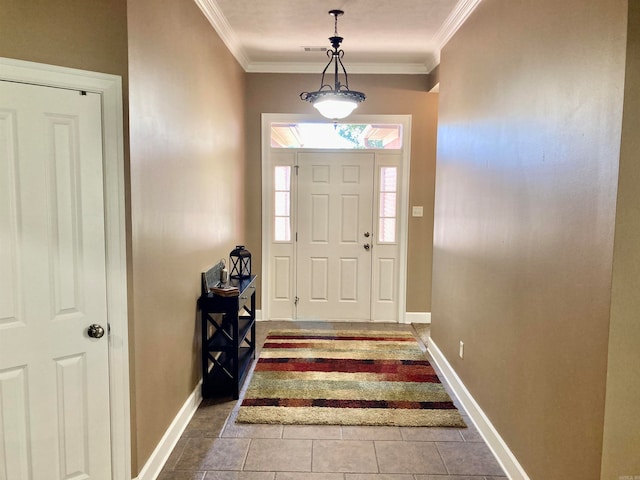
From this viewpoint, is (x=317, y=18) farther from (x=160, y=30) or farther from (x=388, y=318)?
(x=388, y=318)

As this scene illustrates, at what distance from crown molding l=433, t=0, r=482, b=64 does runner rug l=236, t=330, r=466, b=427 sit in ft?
9.22

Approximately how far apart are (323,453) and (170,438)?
89 centimetres

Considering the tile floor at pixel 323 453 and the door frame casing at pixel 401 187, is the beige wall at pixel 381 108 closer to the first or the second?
the door frame casing at pixel 401 187

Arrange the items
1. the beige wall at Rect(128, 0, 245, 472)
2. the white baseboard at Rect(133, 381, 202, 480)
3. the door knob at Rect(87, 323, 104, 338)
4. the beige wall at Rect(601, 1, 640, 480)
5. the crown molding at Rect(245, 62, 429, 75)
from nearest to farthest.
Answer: the beige wall at Rect(601, 1, 640, 480), the door knob at Rect(87, 323, 104, 338), the beige wall at Rect(128, 0, 245, 472), the white baseboard at Rect(133, 381, 202, 480), the crown molding at Rect(245, 62, 429, 75)

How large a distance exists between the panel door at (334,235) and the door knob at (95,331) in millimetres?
3265

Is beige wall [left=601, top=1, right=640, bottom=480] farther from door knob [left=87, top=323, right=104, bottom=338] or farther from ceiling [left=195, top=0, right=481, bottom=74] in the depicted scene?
door knob [left=87, top=323, right=104, bottom=338]

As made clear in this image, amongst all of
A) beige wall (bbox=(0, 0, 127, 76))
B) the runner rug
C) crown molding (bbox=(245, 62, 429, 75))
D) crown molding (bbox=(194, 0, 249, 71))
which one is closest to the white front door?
beige wall (bbox=(0, 0, 127, 76))

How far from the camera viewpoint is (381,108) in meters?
4.92

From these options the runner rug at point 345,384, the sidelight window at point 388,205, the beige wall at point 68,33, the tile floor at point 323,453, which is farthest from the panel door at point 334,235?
the beige wall at point 68,33

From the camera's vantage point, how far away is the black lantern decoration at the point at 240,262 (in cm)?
392

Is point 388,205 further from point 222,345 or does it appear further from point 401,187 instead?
point 222,345

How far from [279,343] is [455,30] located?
324 cm

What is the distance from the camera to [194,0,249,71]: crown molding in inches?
122

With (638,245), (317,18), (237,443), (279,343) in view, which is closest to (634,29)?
(638,245)
